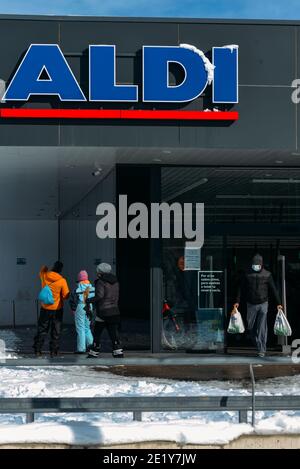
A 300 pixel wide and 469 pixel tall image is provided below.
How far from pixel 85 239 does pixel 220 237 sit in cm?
628

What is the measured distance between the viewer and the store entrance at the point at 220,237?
48.8 ft

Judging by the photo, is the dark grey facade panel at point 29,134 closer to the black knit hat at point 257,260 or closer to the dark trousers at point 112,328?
the dark trousers at point 112,328

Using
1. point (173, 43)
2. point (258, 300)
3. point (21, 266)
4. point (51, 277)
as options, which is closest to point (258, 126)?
point (173, 43)

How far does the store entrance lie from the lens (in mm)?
14859

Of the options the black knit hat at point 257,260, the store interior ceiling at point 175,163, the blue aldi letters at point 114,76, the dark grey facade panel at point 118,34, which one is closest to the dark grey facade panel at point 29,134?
the store interior ceiling at point 175,163

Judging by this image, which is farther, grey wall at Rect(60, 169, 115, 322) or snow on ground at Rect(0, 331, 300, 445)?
grey wall at Rect(60, 169, 115, 322)

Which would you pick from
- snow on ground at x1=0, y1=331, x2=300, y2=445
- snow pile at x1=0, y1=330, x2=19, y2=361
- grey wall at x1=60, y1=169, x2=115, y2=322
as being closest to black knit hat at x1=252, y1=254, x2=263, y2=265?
snow on ground at x1=0, y1=331, x2=300, y2=445

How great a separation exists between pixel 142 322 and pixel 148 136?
201 inches

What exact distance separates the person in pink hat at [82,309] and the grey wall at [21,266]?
35.2ft

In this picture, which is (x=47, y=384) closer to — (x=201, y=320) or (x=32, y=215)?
(x=201, y=320)

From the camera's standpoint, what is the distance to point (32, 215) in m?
25.1

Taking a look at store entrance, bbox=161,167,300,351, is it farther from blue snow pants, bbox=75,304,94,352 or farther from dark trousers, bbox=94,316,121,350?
dark trousers, bbox=94,316,121,350

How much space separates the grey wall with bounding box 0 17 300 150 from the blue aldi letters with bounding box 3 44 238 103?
0.60 ft

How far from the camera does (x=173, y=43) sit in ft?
43.5
